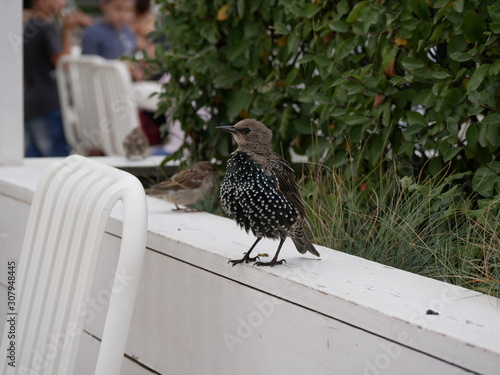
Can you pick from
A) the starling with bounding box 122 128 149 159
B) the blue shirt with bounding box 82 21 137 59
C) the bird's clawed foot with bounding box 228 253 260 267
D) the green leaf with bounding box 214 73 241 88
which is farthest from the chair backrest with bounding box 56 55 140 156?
the bird's clawed foot with bounding box 228 253 260 267

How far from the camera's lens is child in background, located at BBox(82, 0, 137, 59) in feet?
25.4

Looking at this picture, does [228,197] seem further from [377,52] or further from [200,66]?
[200,66]

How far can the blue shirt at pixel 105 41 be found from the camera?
25.8ft

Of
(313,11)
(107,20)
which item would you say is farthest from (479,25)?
(107,20)

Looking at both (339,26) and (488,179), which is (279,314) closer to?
(488,179)

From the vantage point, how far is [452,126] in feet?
7.66

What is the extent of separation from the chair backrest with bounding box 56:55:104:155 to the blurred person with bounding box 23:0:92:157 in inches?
5.2

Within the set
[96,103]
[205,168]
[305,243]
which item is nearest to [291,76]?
[205,168]

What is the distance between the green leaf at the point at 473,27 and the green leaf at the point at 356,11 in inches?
17.0

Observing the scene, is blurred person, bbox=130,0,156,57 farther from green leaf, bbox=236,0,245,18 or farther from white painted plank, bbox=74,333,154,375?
white painted plank, bbox=74,333,154,375

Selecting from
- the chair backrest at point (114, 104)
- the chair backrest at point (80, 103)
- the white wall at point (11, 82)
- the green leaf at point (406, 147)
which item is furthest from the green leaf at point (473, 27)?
the chair backrest at point (80, 103)

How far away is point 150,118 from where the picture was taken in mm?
7000

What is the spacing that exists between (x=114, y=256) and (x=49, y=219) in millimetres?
443

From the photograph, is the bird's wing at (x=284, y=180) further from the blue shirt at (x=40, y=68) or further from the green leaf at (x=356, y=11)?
the blue shirt at (x=40, y=68)
